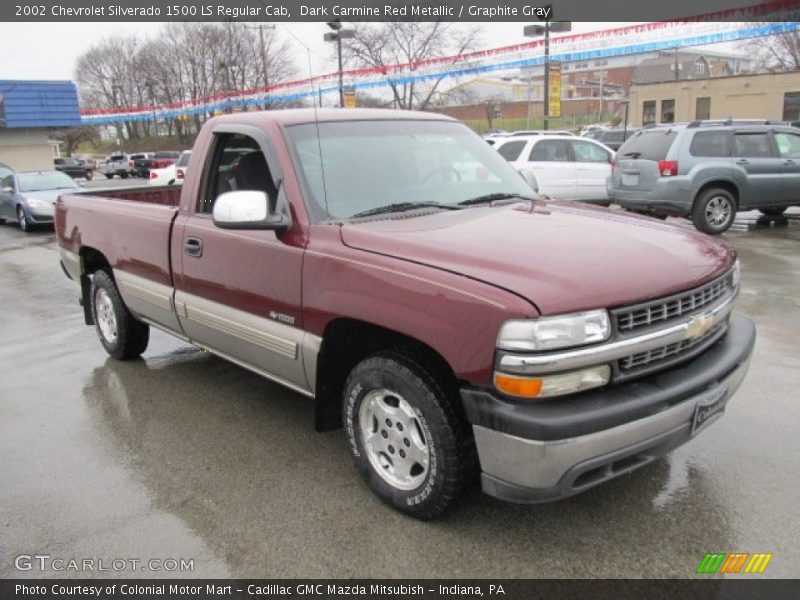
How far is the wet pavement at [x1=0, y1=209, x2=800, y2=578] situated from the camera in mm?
2910

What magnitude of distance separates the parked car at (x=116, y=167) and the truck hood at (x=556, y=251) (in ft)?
160

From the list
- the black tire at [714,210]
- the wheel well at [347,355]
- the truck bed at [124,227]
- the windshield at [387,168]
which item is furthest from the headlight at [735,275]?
the black tire at [714,210]

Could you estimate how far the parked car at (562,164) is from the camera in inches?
519

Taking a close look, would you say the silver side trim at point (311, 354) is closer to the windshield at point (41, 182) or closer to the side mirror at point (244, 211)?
the side mirror at point (244, 211)

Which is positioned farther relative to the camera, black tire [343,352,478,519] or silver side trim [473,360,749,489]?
black tire [343,352,478,519]

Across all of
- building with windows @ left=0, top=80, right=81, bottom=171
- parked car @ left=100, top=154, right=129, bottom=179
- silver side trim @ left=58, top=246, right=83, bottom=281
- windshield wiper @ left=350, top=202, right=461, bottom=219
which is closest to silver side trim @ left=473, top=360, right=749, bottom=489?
windshield wiper @ left=350, top=202, right=461, bottom=219

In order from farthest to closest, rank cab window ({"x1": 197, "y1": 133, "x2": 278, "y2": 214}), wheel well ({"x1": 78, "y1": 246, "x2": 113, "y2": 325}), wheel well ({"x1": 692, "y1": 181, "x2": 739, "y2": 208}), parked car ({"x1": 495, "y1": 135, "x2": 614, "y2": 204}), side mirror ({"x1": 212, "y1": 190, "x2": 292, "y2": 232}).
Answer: parked car ({"x1": 495, "y1": 135, "x2": 614, "y2": 204}) → wheel well ({"x1": 692, "y1": 181, "x2": 739, "y2": 208}) → wheel well ({"x1": 78, "y1": 246, "x2": 113, "y2": 325}) → cab window ({"x1": 197, "y1": 133, "x2": 278, "y2": 214}) → side mirror ({"x1": 212, "y1": 190, "x2": 292, "y2": 232})

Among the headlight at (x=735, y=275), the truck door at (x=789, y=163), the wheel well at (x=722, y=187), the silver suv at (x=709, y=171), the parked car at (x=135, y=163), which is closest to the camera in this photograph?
the headlight at (x=735, y=275)

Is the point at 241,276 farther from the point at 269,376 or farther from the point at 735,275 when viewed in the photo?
the point at 735,275

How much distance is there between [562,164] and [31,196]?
12462 millimetres

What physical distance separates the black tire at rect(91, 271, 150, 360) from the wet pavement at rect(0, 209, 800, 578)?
478 mm

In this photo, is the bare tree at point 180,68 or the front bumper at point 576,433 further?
the bare tree at point 180,68

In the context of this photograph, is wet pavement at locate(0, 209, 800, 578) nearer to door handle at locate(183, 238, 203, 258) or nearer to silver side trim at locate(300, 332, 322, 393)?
silver side trim at locate(300, 332, 322, 393)

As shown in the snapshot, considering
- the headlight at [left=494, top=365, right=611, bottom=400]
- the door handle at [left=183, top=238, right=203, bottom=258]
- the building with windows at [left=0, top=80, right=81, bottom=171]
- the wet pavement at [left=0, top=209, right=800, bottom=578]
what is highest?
the building with windows at [left=0, top=80, right=81, bottom=171]
